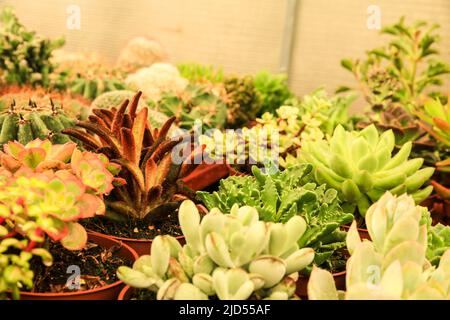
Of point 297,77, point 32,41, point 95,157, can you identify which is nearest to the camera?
point 95,157

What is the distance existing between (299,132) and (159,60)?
1296mm

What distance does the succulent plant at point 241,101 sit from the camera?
1771mm

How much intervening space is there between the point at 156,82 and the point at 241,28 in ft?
3.51

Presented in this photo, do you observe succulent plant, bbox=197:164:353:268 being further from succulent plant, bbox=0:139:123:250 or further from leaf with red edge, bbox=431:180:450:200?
leaf with red edge, bbox=431:180:450:200

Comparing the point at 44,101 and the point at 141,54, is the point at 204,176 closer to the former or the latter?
the point at 44,101

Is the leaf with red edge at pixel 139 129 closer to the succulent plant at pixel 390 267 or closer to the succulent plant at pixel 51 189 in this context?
the succulent plant at pixel 51 189

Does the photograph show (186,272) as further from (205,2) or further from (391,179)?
(205,2)

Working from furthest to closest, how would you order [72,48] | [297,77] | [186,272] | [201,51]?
[72,48]
[201,51]
[297,77]
[186,272]

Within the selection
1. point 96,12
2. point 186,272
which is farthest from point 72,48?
point 186,272

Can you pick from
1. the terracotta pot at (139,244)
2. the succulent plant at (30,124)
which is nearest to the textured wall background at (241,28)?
the succulent plant at (30,124)

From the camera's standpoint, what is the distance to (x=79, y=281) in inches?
28.9

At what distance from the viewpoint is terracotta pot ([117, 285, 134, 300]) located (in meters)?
0.68

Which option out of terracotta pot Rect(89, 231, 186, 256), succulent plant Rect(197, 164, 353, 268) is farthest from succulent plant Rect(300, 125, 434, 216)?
terracotta pot Rect(89, 231, 186, 256)

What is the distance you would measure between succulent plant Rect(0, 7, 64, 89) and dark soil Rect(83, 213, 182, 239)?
3.14 feet
